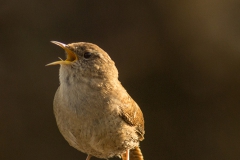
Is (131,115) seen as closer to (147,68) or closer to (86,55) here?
(86,55)

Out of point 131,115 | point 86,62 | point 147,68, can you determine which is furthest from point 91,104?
point 147,68

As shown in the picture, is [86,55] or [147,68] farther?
[147,68]

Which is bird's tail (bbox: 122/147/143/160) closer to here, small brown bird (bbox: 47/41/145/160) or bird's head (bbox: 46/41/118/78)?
small brown bird (bbox: 47/41/145/160)

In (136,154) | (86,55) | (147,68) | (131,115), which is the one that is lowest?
(136,154)

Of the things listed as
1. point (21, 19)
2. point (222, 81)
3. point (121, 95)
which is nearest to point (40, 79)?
point (21, 19)

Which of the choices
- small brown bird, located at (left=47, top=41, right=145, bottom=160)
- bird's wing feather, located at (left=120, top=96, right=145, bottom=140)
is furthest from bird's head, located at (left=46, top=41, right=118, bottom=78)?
bird's wing feather, located at (left=120, top=96, right=145, bottom=140)

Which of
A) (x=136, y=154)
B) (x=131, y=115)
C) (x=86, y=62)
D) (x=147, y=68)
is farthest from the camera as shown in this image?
(x=147, y=68)

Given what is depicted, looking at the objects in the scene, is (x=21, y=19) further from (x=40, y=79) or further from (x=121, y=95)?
(x=121, y=95)

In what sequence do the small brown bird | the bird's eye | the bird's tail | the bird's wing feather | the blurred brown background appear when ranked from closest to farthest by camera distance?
the small brown bird, the bird's eye, the bird's wing feather, the bird's tail, the blurred brown background
